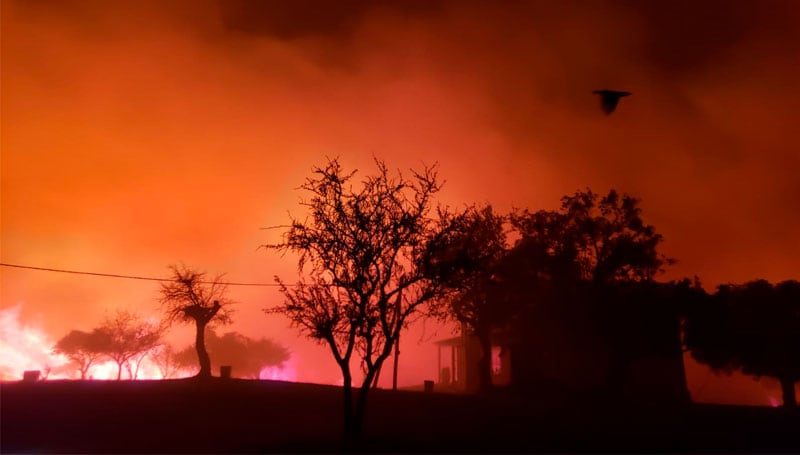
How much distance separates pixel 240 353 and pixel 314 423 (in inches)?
3590

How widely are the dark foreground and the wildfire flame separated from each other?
72.9m

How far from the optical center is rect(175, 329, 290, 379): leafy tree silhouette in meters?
106

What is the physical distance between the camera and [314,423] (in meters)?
25.1

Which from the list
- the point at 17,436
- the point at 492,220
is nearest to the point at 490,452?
the point at 17,436

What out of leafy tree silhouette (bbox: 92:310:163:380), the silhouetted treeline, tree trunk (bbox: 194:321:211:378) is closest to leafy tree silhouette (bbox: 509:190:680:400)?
the silhouetted treeline

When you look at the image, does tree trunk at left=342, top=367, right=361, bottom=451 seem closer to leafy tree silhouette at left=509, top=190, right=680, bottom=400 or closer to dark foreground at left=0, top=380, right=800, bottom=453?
dark foreground at left=0, top=380, right=800, bottom=453

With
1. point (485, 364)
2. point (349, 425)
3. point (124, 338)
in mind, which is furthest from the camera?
point (124, 338)

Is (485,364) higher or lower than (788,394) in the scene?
higher

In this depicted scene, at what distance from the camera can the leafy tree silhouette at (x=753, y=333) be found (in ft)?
145

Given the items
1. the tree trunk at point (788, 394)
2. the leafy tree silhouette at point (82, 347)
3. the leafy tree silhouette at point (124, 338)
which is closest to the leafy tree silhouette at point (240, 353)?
the leafy tree silhouette at point (82, 347)

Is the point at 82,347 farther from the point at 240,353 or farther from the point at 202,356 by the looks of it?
the point at 202,356

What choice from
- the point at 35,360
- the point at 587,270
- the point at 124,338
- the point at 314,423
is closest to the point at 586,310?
the point at 587,270

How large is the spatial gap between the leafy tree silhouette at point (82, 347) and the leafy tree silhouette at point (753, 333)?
86729 millimetres

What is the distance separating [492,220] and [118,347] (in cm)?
7163
